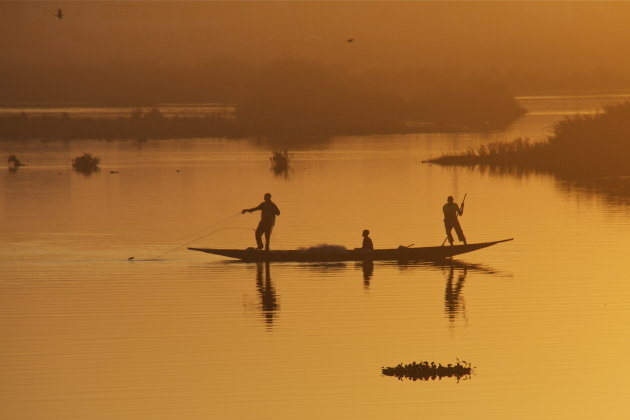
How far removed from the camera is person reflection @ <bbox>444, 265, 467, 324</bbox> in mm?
27328

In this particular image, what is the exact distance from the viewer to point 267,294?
3050cm

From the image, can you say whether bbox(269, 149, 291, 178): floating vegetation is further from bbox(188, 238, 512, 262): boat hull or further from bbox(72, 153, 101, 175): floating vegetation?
bbox(188, 238, 512, 262): boat hull

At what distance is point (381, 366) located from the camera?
72.6 feet

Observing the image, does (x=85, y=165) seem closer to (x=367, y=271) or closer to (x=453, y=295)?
(x=367, y=271)

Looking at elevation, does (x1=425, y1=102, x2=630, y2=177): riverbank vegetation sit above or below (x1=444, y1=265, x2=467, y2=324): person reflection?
above

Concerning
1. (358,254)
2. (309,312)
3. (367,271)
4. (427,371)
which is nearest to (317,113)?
(358,254)

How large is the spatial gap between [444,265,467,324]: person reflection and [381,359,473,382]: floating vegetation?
474 cm

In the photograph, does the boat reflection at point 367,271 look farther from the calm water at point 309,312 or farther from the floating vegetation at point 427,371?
the floating vegetation at point 427,371

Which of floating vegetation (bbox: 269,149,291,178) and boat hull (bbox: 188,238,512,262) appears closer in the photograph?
boat hull (bbox: 188,238,512,262)

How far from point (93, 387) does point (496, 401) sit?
5.69 meters

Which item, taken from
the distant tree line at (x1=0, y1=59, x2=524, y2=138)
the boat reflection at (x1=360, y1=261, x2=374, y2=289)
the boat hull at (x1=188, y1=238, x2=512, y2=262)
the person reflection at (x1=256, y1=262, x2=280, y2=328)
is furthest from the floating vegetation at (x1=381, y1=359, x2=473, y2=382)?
the distant tree line at (x1=0, y1=59, x2=524, y2=138)

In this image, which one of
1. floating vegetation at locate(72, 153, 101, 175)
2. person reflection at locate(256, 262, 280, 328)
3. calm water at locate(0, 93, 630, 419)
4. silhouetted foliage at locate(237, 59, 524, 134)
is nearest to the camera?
calm water at locate(0, 93, 630, 419)

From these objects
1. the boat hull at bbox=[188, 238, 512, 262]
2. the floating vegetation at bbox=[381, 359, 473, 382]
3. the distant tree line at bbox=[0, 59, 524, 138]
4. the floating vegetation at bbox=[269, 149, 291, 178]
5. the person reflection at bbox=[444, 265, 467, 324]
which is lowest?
the floating vegetation at bbox=[381, 359, 473, 382]

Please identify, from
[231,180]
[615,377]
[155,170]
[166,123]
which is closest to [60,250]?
[615,377]
